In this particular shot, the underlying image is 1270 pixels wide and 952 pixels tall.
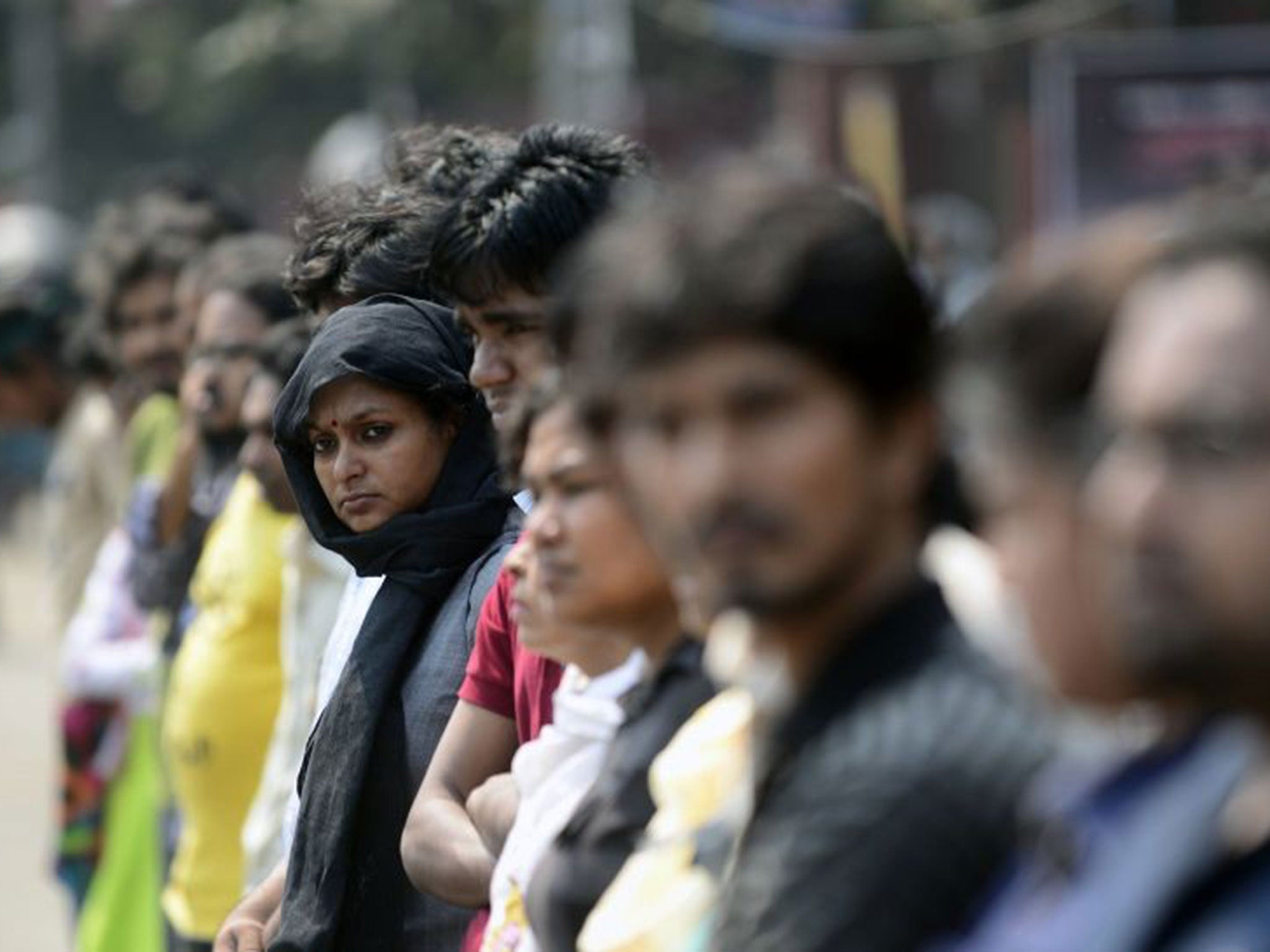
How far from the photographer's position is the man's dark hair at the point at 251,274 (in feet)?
20.9

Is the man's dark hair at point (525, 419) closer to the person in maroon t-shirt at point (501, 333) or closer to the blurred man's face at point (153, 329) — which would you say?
the person in maroon t-shirt at point (501, 333)

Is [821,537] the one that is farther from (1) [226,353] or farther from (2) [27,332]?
(2) [27,332]

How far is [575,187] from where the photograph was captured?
12.5ft

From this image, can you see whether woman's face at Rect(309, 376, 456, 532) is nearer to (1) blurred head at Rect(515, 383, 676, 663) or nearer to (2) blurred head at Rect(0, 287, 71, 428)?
(1) blurred head at Rect(515, 383, 676, 663)

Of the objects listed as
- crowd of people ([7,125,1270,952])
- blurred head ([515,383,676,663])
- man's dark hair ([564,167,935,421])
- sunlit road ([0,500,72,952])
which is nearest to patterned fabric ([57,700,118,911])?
sunlit road ([0,500,72,952])

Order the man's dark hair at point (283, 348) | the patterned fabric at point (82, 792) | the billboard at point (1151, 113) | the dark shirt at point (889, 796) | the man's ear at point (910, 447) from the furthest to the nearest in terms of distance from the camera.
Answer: the billboard at point (1151, 113) → the patterned fabric at point (82, 792) → the man's dark hair at point (283, 348) → the man's ear at point (910, 447) → the dark shirt at point (889, 796)

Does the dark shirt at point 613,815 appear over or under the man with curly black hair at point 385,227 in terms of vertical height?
under

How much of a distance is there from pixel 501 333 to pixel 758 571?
1.59m

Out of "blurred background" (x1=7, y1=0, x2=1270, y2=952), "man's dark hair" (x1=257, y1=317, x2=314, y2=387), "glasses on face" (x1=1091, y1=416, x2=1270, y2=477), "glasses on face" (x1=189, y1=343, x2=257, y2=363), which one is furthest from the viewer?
"blurred background" (x1=7, y1=0, x2=1270, y2=952)

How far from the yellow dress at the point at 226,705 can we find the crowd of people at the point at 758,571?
0.87m

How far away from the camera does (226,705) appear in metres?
5.65

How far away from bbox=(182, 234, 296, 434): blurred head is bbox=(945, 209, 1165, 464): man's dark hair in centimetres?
426

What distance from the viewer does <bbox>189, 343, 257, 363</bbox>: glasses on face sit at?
20.8 feet

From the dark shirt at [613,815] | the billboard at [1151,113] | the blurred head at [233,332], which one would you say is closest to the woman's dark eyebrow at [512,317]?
the dark shirt at [613,815]
